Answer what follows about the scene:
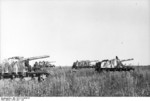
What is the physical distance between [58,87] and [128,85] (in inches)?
109

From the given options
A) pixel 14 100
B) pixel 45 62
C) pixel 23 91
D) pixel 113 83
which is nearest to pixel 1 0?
pixel 23 91

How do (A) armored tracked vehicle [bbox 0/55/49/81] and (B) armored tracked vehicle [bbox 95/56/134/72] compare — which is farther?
(B) armored tracked vehicle [bbox 95/56/134/72]

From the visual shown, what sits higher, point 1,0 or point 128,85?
point 1,0

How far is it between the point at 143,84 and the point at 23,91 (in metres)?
4.79

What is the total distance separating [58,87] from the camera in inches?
471

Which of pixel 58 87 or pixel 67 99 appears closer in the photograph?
pixel 67 99

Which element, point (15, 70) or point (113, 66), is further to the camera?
point (113, 66)

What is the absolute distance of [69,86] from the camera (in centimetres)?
1191

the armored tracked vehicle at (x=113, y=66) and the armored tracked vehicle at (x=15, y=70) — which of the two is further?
the armored tracked vehicle at (x=113, y=66)

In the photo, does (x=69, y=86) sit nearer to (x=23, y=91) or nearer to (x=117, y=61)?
(x=23, y=91)

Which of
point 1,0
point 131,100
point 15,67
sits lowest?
point 131,100

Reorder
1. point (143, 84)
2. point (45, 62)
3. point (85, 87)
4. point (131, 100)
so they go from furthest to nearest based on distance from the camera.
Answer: point (45, 62), point (143, 84), point (85, 87), point (131, 100)

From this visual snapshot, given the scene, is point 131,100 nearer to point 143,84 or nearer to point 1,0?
point 143,84

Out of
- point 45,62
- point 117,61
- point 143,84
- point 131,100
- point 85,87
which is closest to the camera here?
point 131,100
